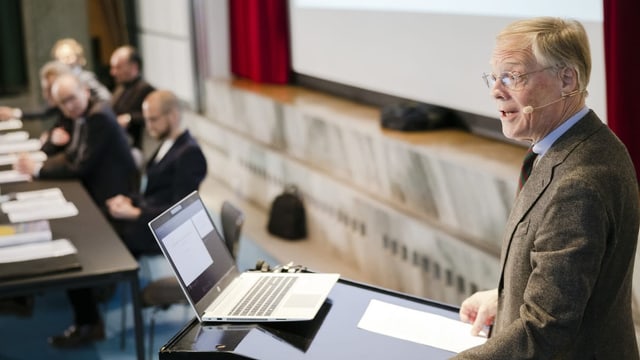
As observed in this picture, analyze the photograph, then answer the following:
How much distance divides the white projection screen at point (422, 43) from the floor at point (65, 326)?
4.64ft

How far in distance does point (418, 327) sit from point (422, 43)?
10.7 ft

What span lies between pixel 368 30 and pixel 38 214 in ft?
8.03

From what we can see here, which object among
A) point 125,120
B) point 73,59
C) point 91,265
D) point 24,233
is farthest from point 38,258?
point 73,59

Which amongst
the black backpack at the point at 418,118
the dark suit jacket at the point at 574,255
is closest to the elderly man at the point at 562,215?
the dark suit jacket at the point at 574,255

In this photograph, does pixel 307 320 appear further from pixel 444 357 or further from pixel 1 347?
pixel 1 347

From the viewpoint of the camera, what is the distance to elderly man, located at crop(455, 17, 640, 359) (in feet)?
5.50

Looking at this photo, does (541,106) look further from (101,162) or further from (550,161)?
(101,162)

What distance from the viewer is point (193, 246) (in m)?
2.30

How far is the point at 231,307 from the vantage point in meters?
2.20

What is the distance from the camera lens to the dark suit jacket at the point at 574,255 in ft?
5.48

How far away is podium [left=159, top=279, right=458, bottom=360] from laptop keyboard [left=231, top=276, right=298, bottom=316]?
0.17 feet

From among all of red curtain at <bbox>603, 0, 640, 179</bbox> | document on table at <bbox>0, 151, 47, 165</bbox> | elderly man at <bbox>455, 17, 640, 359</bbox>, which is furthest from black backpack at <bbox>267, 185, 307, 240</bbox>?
elderly man at <bbox>455, 17, 640, 359</bbox>

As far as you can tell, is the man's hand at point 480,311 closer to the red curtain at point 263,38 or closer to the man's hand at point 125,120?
the man's hand at point 125,120

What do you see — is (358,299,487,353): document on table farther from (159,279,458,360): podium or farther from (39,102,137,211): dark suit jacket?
(39,102,137,211): dark suit jacket
